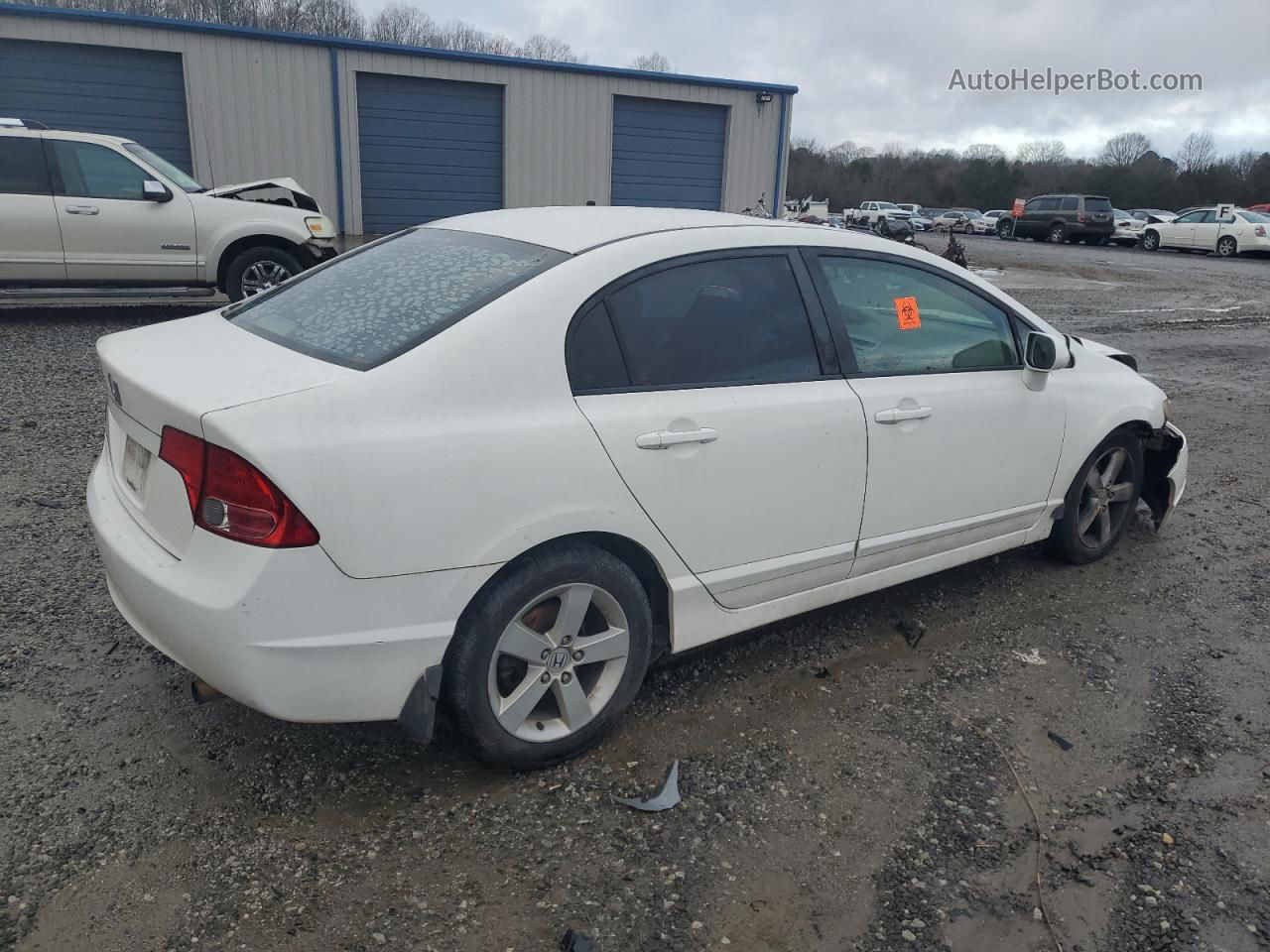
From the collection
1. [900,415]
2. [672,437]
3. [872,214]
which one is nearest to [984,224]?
[872,214]

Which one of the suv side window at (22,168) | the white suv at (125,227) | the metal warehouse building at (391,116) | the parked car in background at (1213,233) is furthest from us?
the parked car in background at (1213,233)

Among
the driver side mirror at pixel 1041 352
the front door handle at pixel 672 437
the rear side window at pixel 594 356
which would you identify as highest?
the rear side window at pixel 594 356

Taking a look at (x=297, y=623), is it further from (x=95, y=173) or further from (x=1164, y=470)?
(x=95, y=173)

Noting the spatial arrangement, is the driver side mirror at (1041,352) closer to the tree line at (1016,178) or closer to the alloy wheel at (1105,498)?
the alloy wheel at (1105,498)

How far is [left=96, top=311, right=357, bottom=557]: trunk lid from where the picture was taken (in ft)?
8.25

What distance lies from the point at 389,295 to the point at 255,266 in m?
7.78

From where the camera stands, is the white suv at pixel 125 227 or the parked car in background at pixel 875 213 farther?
the parked car in background at pixel 875 213

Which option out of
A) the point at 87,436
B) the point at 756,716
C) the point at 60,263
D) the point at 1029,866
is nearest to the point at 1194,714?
the point at 1029,866

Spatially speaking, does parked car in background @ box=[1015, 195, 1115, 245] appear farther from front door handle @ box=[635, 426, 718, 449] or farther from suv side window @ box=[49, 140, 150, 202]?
front door handle @ box=[635, 426, 718, 449]

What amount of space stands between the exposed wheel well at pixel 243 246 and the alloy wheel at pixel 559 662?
8.44 meters

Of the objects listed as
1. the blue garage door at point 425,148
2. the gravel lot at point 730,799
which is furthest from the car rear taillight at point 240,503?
the blue garage door at point 425,148

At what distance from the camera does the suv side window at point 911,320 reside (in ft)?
11.5

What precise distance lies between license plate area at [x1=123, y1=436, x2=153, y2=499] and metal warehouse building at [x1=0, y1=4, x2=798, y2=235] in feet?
46.6

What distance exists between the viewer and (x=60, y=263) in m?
9.36
